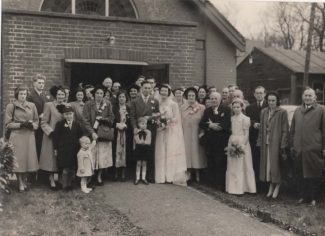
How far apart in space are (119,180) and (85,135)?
1.00m

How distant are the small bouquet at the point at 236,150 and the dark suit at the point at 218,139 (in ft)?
0.82

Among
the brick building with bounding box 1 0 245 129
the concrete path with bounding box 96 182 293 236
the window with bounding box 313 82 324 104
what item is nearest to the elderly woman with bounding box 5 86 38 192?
the concrete path with bounding box 96 182 293 236

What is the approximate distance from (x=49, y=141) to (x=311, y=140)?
12.2 feet

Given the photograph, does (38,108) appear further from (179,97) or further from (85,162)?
(179,97)

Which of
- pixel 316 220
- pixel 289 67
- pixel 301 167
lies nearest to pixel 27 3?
pixel 301 167

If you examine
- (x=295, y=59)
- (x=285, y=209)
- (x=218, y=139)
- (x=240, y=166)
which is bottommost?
(x=285, y=209)

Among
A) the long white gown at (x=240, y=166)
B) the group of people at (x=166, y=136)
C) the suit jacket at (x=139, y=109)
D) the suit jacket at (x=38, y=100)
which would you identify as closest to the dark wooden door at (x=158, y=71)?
the group of people at (x=166, y=136)

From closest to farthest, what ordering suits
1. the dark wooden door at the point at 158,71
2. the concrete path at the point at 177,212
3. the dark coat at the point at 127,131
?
the concrete path at the point at 177,212 → the dark coat at the point at 127,131 → the dark wooden door at the point at 158,71

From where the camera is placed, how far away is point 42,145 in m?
7.02

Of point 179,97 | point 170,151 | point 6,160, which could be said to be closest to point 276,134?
point 170,151

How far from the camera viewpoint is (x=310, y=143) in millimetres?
6473

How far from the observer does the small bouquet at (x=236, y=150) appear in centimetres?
702

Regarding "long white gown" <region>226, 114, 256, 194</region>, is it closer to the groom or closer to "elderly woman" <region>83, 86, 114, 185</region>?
the groom

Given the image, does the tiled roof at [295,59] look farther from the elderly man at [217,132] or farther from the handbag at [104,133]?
the handbag at [104,133]
